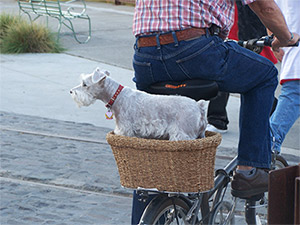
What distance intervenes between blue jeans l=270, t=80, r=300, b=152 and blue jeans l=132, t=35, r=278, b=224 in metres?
1.28

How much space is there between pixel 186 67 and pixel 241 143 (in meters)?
0.56

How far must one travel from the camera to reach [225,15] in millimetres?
3156

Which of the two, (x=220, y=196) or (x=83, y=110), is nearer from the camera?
(x=220, y=196)

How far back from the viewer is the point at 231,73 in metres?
3.14

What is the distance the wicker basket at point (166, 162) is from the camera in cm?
283

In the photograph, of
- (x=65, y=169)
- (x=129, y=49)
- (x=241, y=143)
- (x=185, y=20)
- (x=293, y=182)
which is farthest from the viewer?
(x=129, y=49)

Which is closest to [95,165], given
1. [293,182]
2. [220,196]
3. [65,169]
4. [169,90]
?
[65,169]

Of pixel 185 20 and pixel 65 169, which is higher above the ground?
pixel 185 20

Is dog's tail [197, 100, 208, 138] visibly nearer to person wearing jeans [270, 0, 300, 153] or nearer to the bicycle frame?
the bicycle frame

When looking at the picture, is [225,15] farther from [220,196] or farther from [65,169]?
[65,169]

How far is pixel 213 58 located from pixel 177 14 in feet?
0.92

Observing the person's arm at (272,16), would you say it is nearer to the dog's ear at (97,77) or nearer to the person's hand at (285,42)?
the person's hand at (285,42)

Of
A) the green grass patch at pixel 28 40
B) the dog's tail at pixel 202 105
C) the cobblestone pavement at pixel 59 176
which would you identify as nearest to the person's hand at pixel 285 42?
the dog's tail at pixel 202 105

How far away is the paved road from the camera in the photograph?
185 inches
